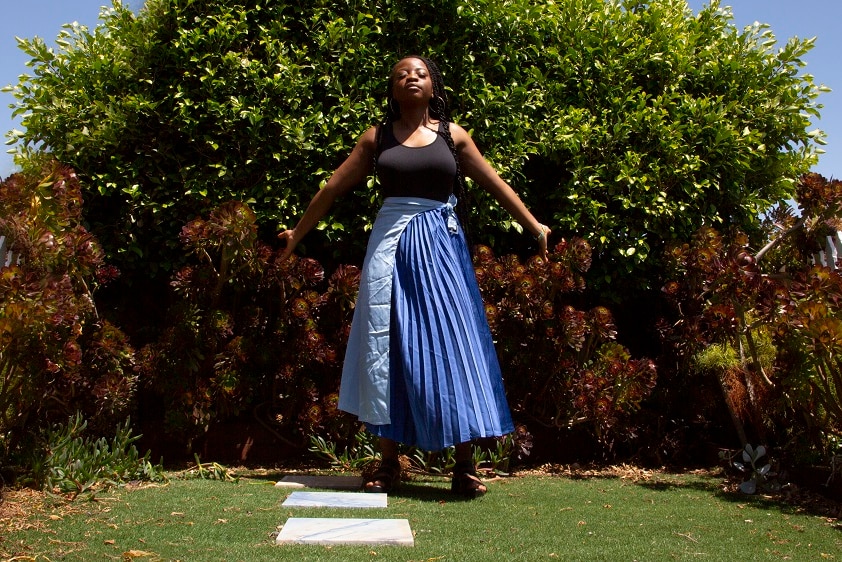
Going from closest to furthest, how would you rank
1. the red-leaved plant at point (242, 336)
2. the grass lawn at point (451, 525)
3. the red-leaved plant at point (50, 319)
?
the grass lawn at point (451, 525), the red-leaved plant at point (50, 319), the red-leaved plant at point (242, 336)

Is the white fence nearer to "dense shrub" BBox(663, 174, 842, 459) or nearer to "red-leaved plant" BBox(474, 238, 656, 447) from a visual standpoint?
"dense shrub" BBox(663, 174, 842, 459)

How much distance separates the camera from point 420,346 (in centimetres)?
357

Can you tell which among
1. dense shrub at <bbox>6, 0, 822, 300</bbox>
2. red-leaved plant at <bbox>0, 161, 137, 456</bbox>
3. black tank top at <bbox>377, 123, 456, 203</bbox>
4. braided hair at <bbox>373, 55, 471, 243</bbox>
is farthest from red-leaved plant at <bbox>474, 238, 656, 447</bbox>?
red-leaved plant at <bbox>0, 161, 137, 456</bbox>

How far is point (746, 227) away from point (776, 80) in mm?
895

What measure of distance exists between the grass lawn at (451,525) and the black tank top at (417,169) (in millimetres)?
1328

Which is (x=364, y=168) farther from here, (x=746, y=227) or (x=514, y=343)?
(x=746, y=227)

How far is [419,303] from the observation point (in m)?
3.62

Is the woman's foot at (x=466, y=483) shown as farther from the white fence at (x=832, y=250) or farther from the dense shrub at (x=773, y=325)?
the white fence at (x=832, y=250)

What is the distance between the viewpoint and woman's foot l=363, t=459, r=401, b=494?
3.70 metres

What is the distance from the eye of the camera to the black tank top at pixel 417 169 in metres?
3.68

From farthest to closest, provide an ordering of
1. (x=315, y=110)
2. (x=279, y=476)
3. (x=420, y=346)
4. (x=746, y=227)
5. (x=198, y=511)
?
1. (x=746, y=227)
2. (x=315, y=110)
3. (x=279, y=476)
4. (x=420, y=346)
5. (x=198, y=511)

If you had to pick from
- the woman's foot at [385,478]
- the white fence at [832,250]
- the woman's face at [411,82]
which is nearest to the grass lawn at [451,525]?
the woman's foot at [385,478]

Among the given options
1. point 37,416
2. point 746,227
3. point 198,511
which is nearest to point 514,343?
point 746,227

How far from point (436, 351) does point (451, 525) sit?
2.54 feet
